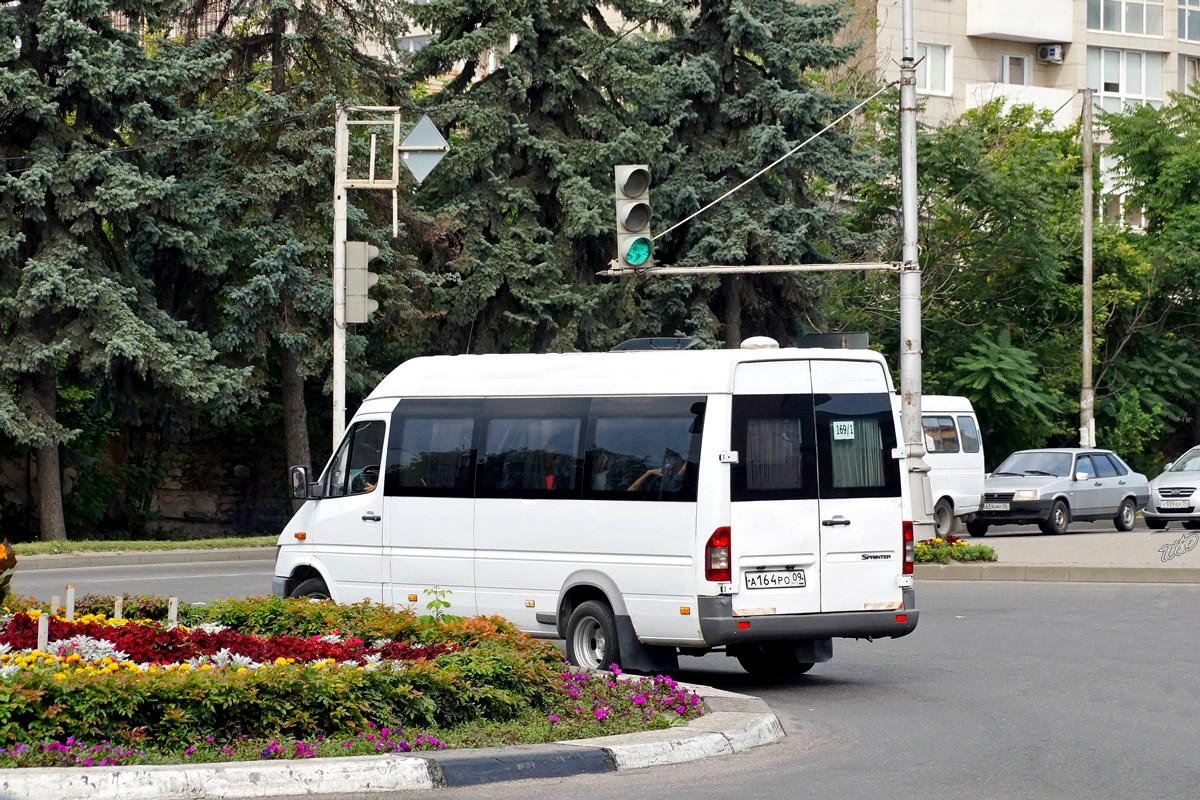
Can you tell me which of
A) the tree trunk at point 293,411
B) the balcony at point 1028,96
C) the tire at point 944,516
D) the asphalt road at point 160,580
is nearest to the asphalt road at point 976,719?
the asphalt road at point 160,580

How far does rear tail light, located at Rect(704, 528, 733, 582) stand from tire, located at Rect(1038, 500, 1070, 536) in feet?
66.4

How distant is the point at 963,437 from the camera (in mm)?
29891

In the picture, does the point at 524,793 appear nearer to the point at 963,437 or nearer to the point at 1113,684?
the point at 1113,684

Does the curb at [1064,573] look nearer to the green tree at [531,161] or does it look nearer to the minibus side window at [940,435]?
the minibus side window at [940,435]

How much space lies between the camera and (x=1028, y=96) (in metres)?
54.7

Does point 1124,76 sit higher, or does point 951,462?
point 1124,76

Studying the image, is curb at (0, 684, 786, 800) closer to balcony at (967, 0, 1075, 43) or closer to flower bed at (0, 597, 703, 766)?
flower bed at (0, 597, 703, 766)

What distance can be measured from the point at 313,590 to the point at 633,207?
5581 millimetres

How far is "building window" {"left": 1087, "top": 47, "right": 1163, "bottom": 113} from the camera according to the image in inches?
2255

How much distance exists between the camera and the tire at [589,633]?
11875mm

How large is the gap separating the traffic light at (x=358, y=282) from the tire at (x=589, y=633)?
11907 mm

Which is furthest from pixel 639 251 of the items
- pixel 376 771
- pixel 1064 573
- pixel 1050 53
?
pixel 1050 53

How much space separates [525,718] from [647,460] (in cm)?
325

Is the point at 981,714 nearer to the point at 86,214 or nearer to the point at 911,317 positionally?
the point at 911,317
